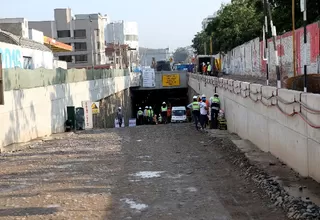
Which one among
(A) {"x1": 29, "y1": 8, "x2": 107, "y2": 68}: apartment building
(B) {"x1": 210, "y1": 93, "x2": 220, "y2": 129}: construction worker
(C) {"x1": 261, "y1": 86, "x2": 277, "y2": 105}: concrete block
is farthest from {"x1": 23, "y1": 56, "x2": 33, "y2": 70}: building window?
(A) {"x1": 29, "y1": 8, "x2": 107, "y2": 68}: apartment building

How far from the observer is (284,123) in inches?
374

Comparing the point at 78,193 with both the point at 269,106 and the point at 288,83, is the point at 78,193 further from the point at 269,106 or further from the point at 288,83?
the point at 288,83

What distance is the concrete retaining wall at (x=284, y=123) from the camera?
7.64 metres

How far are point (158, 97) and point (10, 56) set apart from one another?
43.7 meters

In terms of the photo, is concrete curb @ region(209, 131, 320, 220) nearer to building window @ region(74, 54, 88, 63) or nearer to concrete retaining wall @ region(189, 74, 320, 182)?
concrete retaining wall @ region(189, 74, 320, 182)

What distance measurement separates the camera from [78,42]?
95.1 metres

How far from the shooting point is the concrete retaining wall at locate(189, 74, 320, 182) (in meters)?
7.64

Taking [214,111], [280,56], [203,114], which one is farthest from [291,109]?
[280,56]

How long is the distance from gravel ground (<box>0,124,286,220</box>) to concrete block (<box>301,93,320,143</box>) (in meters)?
1.31

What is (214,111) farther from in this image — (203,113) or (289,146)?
(289,146)

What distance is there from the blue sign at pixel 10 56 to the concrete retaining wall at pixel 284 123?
18.9m

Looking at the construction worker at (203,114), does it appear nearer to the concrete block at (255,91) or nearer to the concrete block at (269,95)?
the concrete block at (255,91)

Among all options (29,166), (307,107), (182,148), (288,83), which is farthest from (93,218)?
(182,148)

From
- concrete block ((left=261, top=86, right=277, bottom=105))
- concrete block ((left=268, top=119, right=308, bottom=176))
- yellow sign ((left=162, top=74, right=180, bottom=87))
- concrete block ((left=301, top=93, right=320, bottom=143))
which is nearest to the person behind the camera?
concrete block ((left=301, top=93, right=320, bottom=143))
